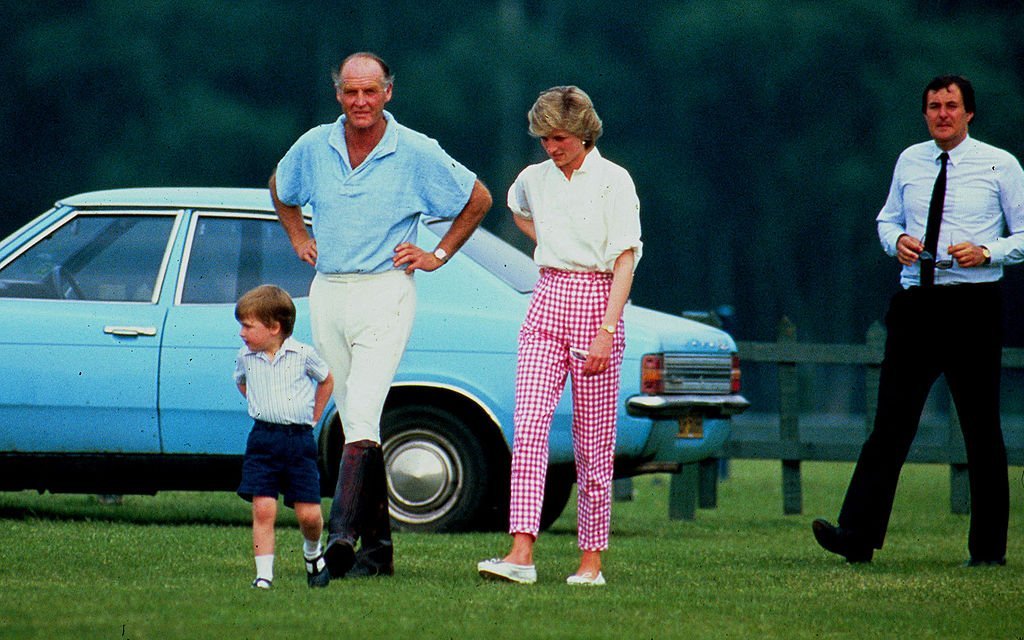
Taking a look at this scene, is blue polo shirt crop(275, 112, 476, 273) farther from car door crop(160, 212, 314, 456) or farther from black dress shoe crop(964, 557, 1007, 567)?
black dress shoe crop(964, 557, 1007, 567)

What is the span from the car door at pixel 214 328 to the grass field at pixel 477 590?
1.61 ft

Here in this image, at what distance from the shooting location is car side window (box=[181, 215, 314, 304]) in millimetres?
9602

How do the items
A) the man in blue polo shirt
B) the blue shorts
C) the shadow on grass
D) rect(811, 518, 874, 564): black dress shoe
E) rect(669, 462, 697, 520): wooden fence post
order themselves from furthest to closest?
1. rect(669, 462, 697, 520): wooden fence post
2. the shadow on grass
3. rect(811, 518, 874, 564): black dress shoe
4. the man in blue polo shirt
5. the blue shorts

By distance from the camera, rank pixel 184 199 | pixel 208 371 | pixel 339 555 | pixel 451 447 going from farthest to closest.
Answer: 1. pixel 184 199
2. pixel 451 447
3. pixel 208 371
4. pixel 339 555

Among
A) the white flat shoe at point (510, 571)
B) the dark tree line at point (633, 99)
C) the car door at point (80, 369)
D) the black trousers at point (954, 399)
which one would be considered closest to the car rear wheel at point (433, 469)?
the car door at point (80, 369)

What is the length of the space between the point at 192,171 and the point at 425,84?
187 inches

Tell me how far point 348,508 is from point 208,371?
235 centimetres

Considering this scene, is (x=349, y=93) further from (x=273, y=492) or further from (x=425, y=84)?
(x=425, y=84)

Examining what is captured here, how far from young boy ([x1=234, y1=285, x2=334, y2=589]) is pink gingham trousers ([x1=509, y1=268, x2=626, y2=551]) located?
778mm

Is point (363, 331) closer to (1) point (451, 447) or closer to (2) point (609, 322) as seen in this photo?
(2) point (609, 322)

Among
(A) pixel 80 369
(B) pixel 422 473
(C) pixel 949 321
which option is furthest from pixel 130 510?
(C) pixel 949 321

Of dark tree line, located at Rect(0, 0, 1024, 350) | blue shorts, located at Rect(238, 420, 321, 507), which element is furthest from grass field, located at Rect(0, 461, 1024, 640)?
dark tree line, located at Rect(0, 0, 1024, 350)

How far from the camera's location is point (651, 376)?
9.53 meters

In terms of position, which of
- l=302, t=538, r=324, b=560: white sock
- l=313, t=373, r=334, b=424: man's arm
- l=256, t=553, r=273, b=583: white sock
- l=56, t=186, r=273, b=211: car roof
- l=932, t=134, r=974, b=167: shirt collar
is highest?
l=932, t=134, r=974, b=167: shirt collar
